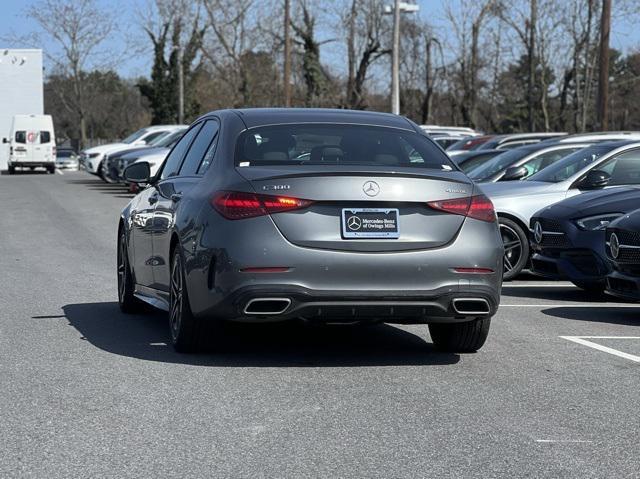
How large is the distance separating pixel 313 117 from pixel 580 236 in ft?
14.8

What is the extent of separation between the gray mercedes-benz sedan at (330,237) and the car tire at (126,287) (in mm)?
2095

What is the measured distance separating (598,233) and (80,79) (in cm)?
7122

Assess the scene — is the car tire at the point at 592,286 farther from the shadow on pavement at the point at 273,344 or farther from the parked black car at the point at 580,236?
the shadow on pavement at the point at 273,344

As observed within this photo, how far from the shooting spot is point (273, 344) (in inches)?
336

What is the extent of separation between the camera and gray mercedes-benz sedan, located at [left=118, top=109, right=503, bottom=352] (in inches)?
281

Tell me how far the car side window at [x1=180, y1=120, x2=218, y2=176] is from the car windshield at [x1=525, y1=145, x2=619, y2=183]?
6459 millimetres

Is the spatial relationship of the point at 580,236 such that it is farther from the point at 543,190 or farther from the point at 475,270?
the point at 475,270

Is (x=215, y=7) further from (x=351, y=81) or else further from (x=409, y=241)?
(x=409, y=241)

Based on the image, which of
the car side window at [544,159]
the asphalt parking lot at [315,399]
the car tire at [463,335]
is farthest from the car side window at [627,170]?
the car tire at [463,335]

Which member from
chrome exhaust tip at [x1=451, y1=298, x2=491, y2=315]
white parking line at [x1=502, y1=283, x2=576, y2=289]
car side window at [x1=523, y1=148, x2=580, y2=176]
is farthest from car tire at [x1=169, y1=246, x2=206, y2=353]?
car side window at [x1=523, y1=148, x2=580, y2=176]

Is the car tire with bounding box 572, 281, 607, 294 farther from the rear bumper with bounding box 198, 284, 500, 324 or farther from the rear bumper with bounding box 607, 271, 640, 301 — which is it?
the rear bumper with bounding box 198, 284, 500, 324

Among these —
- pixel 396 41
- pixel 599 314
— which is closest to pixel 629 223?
pixel 599 314

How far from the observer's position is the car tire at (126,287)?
997 cm

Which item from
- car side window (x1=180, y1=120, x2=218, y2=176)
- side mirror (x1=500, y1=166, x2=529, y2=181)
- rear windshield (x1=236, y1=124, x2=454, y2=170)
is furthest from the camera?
side mirror (x1=500, y1=166, x2=529, y2=181)
